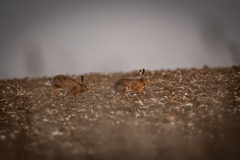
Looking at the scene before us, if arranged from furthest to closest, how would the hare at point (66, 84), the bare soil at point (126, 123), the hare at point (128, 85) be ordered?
the hare at point (66, 84) → the hare at point (128, 85) → the bare soil at point (126, 123)

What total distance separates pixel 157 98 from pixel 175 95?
1.04m

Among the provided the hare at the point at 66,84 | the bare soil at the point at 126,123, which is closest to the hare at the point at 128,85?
the bare soil at the point at 126,123

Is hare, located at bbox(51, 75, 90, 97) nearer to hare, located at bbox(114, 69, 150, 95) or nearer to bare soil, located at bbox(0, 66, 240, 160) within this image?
bare soil, located at bbox(0, 66, 240, 160)

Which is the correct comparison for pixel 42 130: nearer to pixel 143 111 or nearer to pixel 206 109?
pixel 143 111

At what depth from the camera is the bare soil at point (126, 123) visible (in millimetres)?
6760

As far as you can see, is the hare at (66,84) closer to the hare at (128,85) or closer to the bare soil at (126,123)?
the bare soil at (126,123)

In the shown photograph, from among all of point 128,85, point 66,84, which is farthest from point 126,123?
point 66,84

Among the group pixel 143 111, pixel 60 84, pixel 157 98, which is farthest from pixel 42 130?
pixel 157 98

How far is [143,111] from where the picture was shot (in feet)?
33.2

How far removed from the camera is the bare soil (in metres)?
6.76

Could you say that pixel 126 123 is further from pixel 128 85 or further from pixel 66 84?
pixel 66 84

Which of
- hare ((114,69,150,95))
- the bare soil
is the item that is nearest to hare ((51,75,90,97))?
the bare soil

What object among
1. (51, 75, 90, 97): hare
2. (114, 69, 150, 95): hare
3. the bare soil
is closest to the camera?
the bare soil

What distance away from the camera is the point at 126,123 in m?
8.78
